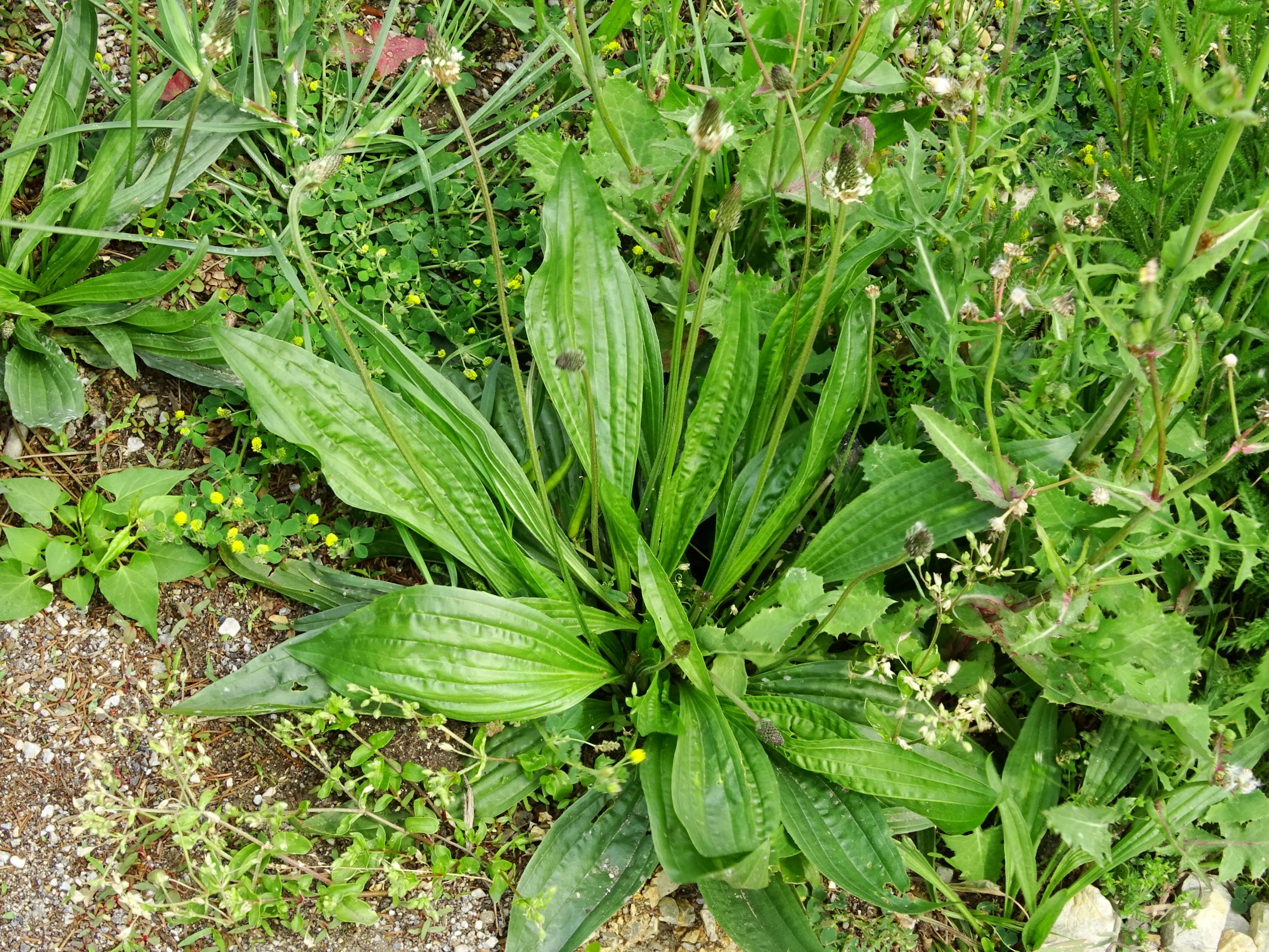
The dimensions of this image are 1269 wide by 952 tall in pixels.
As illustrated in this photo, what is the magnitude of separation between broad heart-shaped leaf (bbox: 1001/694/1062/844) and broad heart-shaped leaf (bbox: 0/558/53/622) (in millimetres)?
2069

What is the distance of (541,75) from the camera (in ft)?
8.84

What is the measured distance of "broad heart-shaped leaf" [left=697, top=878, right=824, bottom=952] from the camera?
179 cm

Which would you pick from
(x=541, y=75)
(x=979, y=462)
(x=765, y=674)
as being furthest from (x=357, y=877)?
(x=541, y=75)

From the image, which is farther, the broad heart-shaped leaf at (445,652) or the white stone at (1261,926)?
the white stone at (1261,926)

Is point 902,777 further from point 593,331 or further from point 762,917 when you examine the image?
point 593,331

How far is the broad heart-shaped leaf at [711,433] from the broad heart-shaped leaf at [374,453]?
0.29 meters

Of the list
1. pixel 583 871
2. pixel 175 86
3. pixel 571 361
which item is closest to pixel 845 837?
pixel 583 871

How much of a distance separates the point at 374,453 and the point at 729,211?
2.91 ft

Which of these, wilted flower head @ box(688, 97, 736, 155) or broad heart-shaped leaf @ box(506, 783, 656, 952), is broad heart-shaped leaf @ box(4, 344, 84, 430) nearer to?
broad heart-shaped leaf @ box(506, 783, 656, 952)

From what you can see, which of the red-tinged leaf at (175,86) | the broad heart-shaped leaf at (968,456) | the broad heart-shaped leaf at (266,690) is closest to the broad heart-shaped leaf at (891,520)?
the broad heart-shaped leaf at (968,456)

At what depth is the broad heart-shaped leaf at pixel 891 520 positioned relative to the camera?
1.91 metres

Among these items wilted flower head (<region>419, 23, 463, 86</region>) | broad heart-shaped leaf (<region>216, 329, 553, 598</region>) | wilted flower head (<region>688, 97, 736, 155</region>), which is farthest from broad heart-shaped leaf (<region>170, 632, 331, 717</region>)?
wilted flower head (<region>688, 97, 736, 155</region>)

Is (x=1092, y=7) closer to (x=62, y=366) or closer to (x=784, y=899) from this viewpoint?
(x=784, y=899)

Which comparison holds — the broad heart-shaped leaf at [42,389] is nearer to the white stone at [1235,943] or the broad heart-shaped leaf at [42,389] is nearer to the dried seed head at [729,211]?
the dried seed head at [729,211]
